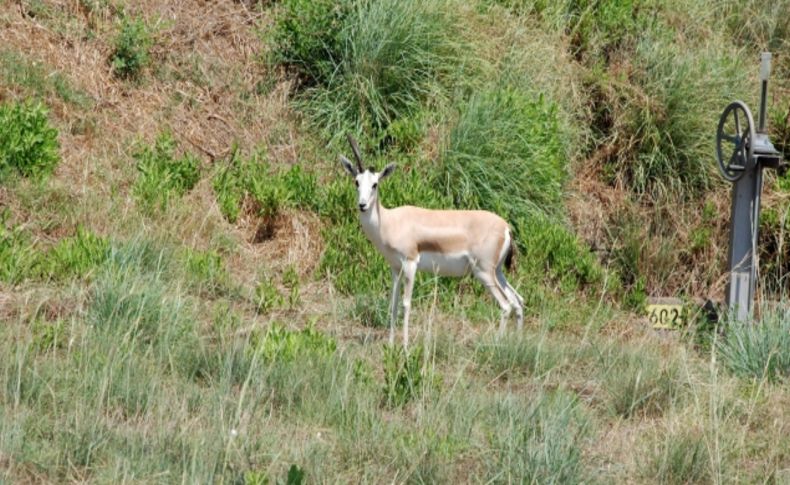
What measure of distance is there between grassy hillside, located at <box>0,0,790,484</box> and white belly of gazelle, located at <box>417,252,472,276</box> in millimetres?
416

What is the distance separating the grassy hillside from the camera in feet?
23.9

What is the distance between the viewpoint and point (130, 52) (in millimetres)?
13016

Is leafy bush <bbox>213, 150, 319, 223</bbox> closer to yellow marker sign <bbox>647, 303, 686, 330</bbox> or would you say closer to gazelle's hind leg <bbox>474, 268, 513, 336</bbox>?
gazelle's hind leg <bbox>474, 268, 513, 336</bbox>

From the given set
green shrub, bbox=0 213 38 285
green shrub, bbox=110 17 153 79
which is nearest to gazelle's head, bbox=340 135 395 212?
green shrub, bbox=0 213 38 285

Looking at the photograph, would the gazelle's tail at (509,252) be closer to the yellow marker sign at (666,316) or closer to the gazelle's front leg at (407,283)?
the gazelle's front leg at (407,283)

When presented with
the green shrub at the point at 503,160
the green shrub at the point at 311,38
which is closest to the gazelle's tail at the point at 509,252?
the green shrub at the point at 503,160

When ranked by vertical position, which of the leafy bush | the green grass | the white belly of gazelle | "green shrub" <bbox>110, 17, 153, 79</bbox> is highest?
"green shrub" <bbox>110, 17, 153, 79</bbox>

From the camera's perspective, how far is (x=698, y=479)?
726 centimetres

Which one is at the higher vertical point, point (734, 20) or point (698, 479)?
point (734, 20)

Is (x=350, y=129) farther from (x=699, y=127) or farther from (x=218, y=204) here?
(x=699, y=127)

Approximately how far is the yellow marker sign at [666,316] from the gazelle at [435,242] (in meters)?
1.46

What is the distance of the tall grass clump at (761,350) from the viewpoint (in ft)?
29.0

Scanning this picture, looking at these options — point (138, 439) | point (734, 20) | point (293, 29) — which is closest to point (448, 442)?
point (138, 439)

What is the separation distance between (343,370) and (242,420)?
106 cm
